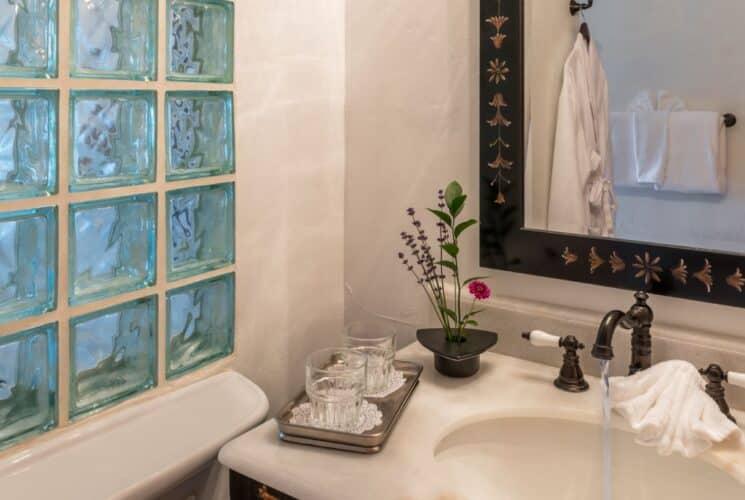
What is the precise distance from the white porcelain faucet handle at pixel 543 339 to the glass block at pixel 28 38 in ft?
2.70

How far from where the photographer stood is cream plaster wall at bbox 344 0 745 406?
44.6 inches

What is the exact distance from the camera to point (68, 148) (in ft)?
2.99

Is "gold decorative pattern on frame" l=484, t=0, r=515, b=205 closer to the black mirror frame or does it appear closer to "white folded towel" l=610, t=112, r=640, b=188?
the black mirror frame

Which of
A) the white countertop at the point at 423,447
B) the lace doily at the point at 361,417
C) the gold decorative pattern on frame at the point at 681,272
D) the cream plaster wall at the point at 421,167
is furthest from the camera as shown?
the cream plaster wall at the point at 421,167

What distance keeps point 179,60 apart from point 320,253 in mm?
500

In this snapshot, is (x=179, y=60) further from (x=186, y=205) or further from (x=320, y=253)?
(x=320, y=253)

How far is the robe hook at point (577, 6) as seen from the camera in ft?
3.60

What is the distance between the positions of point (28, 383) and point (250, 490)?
337mm

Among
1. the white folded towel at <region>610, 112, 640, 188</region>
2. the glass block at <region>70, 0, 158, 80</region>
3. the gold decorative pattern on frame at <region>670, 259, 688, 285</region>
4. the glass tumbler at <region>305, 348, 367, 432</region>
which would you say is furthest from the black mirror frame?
the glass block at <region>70, 0, 158, 80</region>

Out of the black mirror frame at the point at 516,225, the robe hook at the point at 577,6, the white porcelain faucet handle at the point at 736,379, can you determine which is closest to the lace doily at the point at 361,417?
the black mirror frame at the point at 516,225

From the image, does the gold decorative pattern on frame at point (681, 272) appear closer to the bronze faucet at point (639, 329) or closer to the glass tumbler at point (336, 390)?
the bronze faucet at point (639, 329)

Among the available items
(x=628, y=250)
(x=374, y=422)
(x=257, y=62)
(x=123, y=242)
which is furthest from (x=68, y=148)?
(x=628, y=250)

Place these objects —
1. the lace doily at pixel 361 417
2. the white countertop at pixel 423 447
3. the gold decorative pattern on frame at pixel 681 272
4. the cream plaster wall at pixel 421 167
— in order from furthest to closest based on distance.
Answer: the cream plaster wall at pixel 421 167
the gold decorative pattern on frame at pixel 681 272
the lace doily at pixel 361 417
the white countertop at pixel 423 447

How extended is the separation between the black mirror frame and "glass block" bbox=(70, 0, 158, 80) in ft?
1.88
